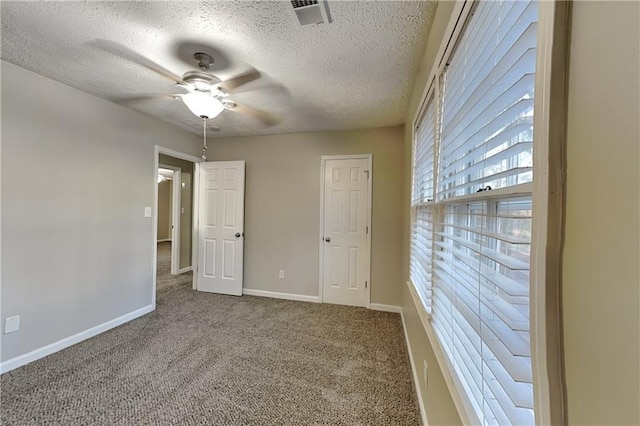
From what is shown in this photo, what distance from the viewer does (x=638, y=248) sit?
30 cm

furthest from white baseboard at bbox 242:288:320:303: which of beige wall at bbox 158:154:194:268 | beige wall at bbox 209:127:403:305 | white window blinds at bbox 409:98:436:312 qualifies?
beige wall at bbox 158:154:194:268

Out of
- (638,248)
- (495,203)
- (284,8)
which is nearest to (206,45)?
→ (284,8)

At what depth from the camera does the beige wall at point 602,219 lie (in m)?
0.31

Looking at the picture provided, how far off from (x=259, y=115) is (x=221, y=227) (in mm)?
1813

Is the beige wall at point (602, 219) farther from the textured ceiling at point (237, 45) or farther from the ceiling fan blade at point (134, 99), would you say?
the ceiling fan blade at point (134, 99)

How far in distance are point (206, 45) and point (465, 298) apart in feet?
6.82

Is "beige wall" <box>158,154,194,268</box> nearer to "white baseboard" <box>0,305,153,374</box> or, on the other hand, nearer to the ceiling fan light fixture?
"white baseboard" <box>0,305,153,374</box>

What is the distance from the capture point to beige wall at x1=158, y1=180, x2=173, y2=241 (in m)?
8.76

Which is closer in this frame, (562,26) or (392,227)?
(562,26)

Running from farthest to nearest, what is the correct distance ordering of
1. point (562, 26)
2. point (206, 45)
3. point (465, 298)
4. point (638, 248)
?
point (206, 45) → point (465, 298) → point (562, 26) → point (638, 248)

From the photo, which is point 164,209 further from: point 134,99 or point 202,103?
point 202,103

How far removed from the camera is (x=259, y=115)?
3.10 meters

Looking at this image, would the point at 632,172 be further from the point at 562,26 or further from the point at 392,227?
the point at 392,227

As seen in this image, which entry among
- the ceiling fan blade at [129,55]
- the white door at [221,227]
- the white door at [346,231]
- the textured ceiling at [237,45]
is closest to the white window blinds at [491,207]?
the textured ceiling at [237,45]
